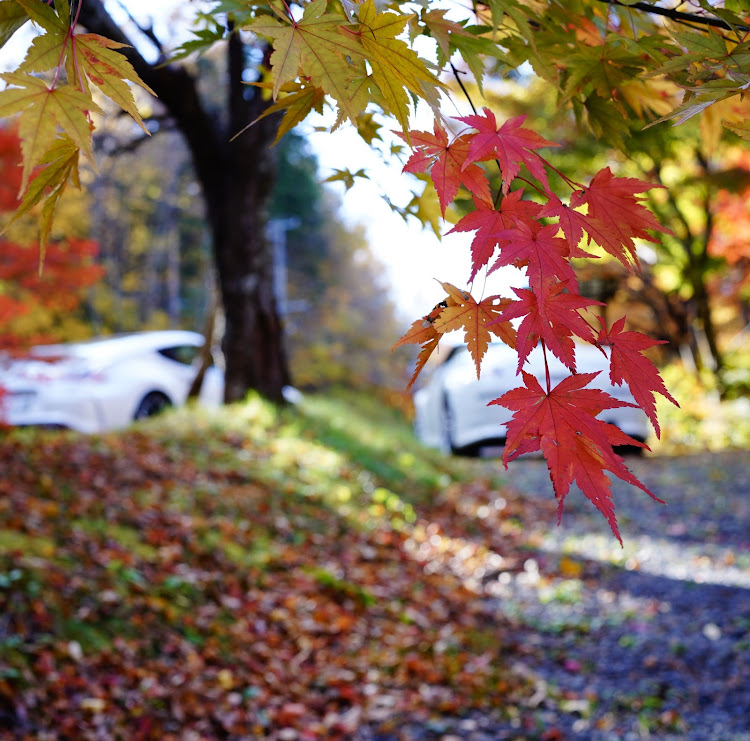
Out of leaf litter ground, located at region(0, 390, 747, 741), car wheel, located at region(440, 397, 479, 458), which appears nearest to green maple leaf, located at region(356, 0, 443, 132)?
car wheel, located at region(440, 397, 479, 458)

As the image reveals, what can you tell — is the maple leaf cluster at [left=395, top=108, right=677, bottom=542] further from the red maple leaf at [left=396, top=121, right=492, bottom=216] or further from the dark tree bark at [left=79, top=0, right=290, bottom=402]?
the dark tree bark at [left=79, top=0, right=290, bottom=402]

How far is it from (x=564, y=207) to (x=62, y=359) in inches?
274

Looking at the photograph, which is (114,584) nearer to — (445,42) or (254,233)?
(445,42)

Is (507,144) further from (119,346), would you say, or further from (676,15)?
(119,346)

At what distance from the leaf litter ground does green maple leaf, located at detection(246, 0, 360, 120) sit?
11.6 ft

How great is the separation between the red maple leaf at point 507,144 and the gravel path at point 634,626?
1.95 meters

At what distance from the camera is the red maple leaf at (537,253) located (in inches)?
35.8

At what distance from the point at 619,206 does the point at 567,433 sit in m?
0.34

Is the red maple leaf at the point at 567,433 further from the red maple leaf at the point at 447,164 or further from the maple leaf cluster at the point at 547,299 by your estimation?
the red maple leaf at the point at 447,164

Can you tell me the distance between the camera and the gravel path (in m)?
4.21

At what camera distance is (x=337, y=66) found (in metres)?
0.90

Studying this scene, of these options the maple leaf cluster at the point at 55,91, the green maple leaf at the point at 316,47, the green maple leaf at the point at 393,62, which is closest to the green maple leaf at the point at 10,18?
the maple leaf cluster at the point at 55,91

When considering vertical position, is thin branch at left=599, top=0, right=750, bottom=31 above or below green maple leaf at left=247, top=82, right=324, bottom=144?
above

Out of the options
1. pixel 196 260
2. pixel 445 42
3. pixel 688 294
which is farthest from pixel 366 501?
pixel 196 260
